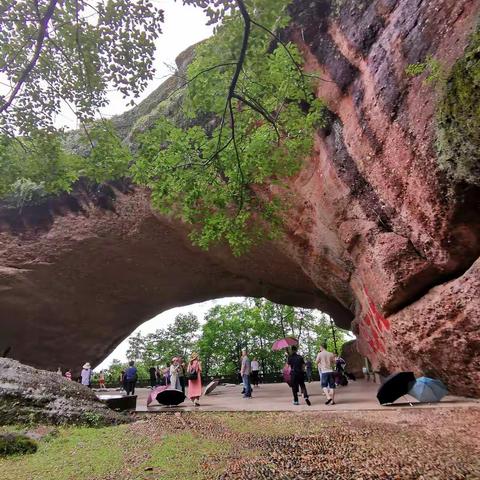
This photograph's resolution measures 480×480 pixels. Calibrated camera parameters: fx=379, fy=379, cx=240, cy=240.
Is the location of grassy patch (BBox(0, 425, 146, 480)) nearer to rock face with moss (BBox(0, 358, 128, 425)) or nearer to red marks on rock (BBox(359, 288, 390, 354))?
rock face with moss (BBox(0, 358, 128, 425))

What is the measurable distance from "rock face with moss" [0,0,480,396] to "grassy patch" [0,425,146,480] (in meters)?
5.08

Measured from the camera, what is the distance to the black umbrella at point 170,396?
27.2 ft

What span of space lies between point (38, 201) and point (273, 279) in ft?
31.3

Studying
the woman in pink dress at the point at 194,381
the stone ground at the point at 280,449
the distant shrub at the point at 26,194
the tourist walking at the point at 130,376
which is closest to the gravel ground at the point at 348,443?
the stone ground at the point at 280,449

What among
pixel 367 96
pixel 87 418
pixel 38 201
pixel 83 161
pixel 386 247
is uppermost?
pixel 38 201

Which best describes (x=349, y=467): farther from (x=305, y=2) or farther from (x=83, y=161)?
(x=305, y=2)

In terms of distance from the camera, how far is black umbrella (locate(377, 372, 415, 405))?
20.2 feet

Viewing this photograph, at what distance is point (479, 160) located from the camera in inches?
193

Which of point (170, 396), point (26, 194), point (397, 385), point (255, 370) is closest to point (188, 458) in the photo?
point (397, 385)

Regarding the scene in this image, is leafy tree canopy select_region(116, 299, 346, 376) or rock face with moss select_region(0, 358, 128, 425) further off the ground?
leafy tree canopy select_region(116, 299, 346, 376)

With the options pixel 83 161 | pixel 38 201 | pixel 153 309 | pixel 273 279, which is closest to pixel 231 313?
pixel 153 309

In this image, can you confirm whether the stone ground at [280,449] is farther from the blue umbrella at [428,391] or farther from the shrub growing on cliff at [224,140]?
the shrub growing on cliff at [224,140]

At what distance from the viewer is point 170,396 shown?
8.40 metres

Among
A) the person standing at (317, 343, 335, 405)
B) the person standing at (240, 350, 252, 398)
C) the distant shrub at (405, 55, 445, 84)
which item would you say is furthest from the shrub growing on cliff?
the person standing at (240, 350, 252, 398)
